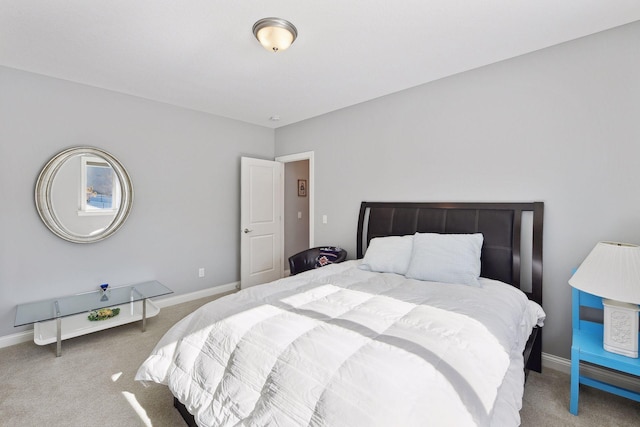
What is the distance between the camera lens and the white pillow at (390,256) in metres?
2.66

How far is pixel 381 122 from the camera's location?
348 cm

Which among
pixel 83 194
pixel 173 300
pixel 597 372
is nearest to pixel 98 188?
pixel 83 194

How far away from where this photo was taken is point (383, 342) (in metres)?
1.33

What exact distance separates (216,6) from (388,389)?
7.50 feet

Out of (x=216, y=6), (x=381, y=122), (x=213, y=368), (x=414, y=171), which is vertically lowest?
(x=213, y=368)

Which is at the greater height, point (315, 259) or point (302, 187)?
point (302, 187)

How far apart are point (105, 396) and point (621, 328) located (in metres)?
3.29

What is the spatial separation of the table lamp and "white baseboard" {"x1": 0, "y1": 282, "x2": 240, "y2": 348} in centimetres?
388

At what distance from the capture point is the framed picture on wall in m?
5.41

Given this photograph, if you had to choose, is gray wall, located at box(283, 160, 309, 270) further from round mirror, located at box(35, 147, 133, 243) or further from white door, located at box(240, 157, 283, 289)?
round mirror, located at box(35, 147, 133, 243)

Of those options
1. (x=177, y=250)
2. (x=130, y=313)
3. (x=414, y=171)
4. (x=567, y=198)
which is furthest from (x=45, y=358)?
(x=567, y=198)

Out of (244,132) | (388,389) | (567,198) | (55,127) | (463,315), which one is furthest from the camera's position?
(244,132)

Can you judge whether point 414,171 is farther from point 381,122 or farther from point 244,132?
point 244,132

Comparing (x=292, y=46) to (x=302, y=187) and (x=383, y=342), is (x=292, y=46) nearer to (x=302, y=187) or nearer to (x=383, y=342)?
(x=383, y=342)
